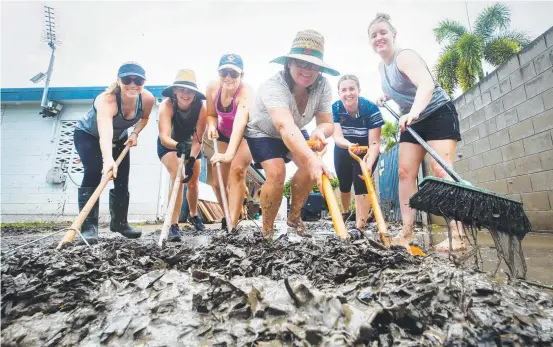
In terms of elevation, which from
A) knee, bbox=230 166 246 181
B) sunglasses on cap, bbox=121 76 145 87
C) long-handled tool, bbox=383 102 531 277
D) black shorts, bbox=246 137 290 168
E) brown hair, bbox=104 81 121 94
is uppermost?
sunglasses on cap, bbox=121 76 145 87

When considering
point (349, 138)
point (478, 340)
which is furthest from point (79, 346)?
point (349, 138)

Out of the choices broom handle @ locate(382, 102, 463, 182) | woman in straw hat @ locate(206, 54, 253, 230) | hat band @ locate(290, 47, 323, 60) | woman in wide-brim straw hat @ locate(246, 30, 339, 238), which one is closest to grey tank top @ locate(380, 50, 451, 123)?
broom handle @ locate(382, 102, 463, 182)

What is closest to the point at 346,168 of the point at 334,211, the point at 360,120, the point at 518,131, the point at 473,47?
the point at 360,120

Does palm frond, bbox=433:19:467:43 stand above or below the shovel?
above

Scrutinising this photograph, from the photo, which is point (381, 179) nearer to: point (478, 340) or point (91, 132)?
point (91, 132)

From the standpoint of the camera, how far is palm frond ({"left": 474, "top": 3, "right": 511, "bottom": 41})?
19.8 metres

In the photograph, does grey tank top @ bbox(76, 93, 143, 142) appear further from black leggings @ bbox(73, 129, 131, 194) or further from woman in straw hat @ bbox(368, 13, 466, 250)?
woman in straw hat @ bbox(368, 13, 466, 250)

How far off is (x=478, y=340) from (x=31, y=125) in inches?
493

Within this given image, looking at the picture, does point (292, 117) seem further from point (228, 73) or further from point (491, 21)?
point (491, 21)

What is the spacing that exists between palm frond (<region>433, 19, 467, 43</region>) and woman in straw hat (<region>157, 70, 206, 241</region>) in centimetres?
2279

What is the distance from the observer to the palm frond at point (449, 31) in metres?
20.6

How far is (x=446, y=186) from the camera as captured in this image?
1737mm

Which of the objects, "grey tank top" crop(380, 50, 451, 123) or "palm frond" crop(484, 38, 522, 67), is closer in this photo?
"grey tank top" crop(380, 50, 451, 123)

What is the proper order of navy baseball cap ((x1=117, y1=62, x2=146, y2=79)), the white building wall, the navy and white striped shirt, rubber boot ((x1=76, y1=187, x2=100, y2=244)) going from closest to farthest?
rubber boot ((x1=76, y1=187, x2=100, y2=244)) → navy baseball cap ((x1=117, y1=62, x2=146, y2=79)) → the navy and white striped shirt → the white building wall
